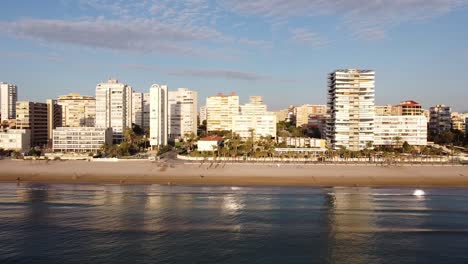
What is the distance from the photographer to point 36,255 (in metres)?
Answer: 18.9

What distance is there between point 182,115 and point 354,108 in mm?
40144

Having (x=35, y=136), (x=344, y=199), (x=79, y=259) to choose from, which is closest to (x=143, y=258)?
(x=79, y=259)

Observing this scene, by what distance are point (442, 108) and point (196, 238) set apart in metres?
84.5

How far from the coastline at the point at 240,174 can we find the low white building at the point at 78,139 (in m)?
15.4

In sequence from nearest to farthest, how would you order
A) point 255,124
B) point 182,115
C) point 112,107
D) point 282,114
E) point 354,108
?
1. point 354,108
2. point 112,107
3. point 255,124
4. point 182,115
5. point 282,114

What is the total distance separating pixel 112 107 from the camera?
252 ft

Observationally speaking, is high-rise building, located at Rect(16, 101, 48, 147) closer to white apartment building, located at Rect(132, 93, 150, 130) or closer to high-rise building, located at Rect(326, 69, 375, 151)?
white apartment building, located at Rect(132, 93, 150, 130)

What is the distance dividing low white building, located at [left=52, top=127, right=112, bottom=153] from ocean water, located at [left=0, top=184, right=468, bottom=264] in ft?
99.8

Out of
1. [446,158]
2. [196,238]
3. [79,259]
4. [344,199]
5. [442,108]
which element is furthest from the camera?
[442,108]

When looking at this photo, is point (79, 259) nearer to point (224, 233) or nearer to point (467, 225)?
point (224, 233)

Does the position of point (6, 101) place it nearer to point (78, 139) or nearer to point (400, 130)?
point (78, 139)

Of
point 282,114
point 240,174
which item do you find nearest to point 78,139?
point 240,174

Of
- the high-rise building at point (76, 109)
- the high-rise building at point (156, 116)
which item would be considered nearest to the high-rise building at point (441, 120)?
the high-rise building at point (156, 116)

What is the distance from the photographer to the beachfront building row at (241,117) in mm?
84812
